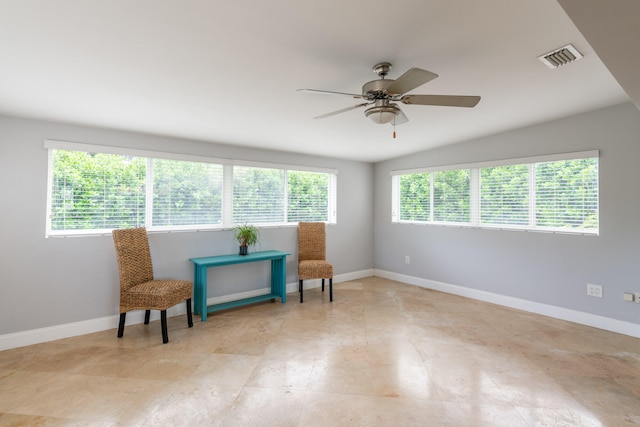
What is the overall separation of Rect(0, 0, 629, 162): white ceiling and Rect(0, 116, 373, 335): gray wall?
0.24 meters

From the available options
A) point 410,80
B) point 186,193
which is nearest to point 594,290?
point 410,80

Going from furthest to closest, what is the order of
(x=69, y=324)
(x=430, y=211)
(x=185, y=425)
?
(x=430, y=211) → (x=69, y=324) → (x=185, y=425)

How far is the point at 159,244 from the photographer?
3.55 m

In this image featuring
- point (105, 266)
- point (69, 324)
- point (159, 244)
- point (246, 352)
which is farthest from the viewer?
point (159, 244)

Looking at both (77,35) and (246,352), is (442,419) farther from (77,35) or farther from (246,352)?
(77,35)

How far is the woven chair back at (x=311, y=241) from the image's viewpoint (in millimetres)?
4641

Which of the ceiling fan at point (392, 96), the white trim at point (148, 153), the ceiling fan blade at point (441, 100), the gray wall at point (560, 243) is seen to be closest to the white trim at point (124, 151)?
the white trim at point (148, 153)

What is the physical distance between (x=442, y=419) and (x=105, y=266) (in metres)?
3.52

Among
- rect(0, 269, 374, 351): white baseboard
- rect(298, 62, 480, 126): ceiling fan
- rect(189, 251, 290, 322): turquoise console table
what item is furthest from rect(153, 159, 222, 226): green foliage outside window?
rect(298, 62, 480, 126): ceiling fan

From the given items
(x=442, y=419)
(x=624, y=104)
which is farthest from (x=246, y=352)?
(x=624, y=104)

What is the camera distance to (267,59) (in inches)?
78.7

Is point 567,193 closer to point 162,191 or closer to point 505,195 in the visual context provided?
point 505,195

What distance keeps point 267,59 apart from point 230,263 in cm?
249

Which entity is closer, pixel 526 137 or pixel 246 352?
pixel 246 352
